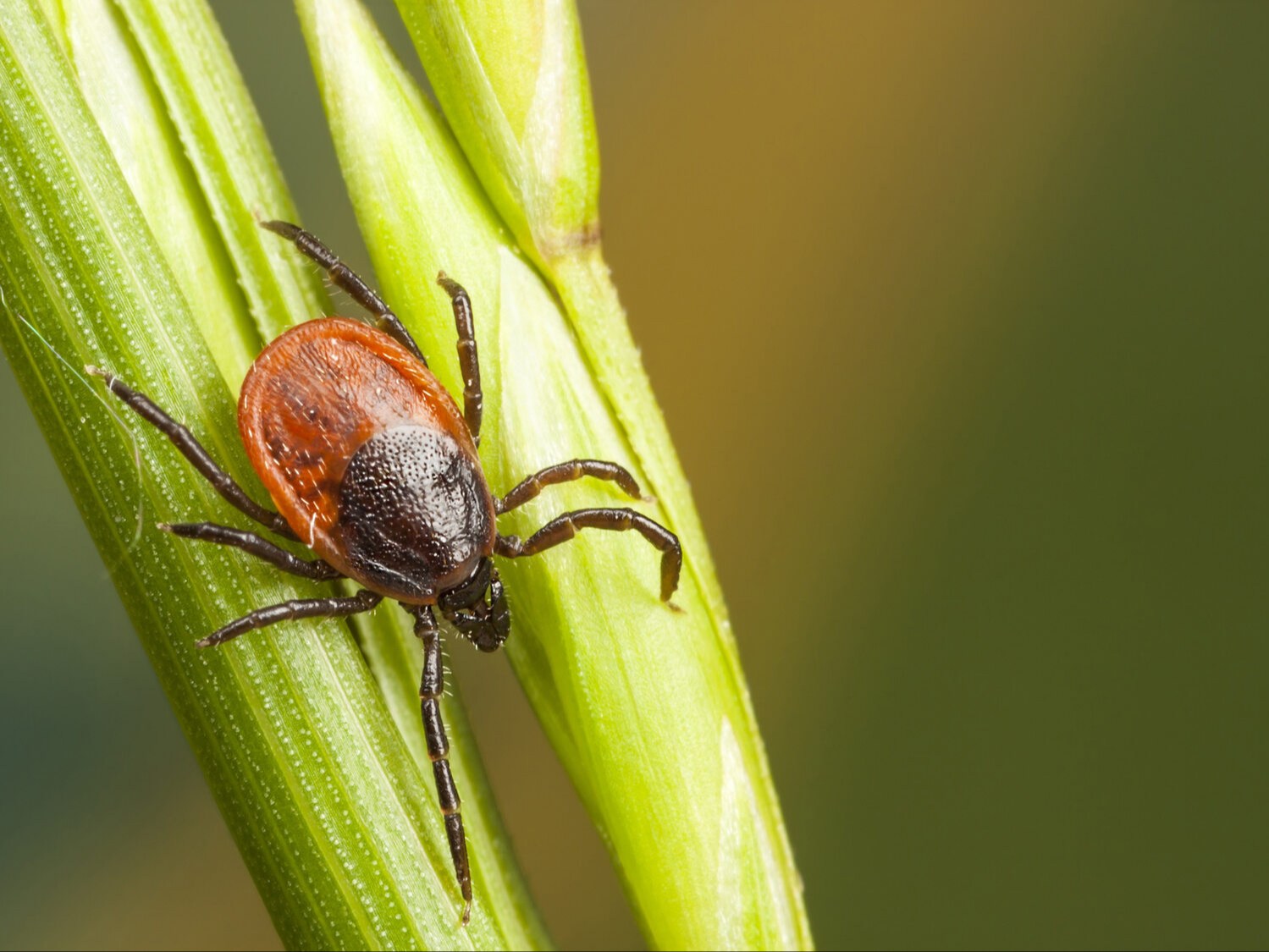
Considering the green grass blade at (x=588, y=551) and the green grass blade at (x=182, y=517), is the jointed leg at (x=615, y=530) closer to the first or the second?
the green grass blade at (x=588, y=551)

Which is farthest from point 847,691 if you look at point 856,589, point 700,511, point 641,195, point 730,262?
point 641,195

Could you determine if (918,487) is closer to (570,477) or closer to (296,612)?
(570,477)

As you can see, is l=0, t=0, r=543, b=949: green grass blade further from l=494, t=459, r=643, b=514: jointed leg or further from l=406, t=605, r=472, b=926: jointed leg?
l=494, t=459, r=643, b=514: jointed leg

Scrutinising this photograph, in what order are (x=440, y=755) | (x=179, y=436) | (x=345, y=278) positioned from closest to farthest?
(x=179, y=436) → (x=440, y=755) → (x=345, y=278)

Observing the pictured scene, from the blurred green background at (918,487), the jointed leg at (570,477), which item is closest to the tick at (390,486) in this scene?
the jointed leg at (570,477)

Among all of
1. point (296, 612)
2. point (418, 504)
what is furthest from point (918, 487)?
point (296, 612)

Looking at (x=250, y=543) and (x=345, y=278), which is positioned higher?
(x=345, y=278)
